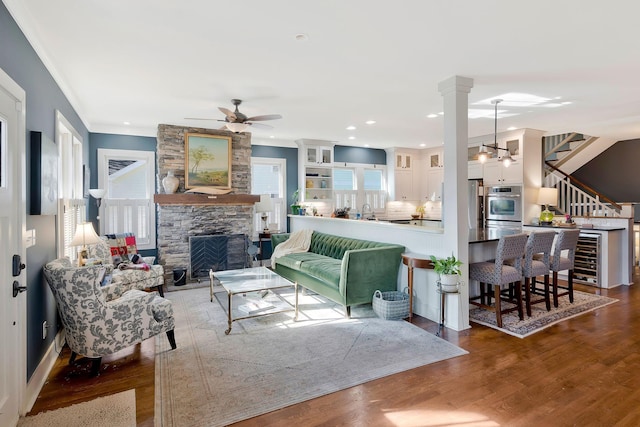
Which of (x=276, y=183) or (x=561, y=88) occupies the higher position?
(x=561, y=88)

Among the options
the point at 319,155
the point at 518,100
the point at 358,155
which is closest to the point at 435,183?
the point at 358,155

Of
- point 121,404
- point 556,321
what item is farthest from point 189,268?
point 556,321

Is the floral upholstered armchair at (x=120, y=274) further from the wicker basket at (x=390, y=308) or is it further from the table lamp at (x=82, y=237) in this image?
the wicker basket at (x=390, y=308)

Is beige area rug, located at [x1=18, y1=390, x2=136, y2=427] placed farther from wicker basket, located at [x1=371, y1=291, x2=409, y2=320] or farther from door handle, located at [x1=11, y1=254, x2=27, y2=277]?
wicker basket, located at [x1=371, y1=291, x2=409, y2=320]

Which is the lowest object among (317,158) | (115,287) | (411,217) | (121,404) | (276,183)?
(121,404)

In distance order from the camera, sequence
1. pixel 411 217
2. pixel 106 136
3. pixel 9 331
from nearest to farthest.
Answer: pixel 9 331 → pixel 106 136 → pixel 411 217

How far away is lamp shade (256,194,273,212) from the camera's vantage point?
6.88 meters

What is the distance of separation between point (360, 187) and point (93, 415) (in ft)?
22.4

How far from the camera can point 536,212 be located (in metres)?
6.73

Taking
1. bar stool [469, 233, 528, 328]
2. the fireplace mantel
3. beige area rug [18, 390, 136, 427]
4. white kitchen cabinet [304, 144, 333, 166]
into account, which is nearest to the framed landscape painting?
the fireplace mantel

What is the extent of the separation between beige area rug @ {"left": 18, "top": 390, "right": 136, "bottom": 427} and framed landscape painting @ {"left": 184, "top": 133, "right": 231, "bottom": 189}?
4.21m

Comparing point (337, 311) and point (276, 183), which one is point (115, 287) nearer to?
point (337, 311)

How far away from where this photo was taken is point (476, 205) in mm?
7199

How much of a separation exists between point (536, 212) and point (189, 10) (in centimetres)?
670
